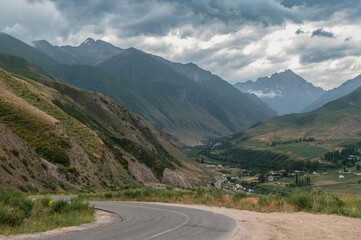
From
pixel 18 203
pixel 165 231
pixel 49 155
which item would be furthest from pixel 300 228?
pixel 49 155

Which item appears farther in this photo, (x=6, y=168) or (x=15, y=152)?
(x=15, y=152)

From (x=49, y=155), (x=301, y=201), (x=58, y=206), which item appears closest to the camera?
(x=58, y=206)

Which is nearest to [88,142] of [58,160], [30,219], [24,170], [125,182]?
[125,182]

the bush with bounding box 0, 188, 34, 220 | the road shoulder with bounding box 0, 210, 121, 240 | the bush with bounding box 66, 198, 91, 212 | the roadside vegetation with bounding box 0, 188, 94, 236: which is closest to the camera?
the road shoulder with bounding box 0, 210, 121, 240

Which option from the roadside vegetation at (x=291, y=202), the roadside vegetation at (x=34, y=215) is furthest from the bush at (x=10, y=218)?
the roadside vegetation at (x=291, y=202)

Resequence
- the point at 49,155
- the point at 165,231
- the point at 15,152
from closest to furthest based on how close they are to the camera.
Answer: the point at 165,231 < the point at 15,152 < the point at 49,155

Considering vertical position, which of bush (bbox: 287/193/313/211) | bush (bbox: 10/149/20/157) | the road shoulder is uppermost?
bush (bbox: 10/149/20/157)

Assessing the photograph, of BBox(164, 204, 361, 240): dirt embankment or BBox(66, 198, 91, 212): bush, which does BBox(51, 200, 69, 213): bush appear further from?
BBox(164, 204, 361, 240): dirt embankment

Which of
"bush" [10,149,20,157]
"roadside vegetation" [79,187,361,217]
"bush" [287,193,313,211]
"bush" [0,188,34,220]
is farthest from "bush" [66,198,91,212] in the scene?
"bush" [10,149,20,157]

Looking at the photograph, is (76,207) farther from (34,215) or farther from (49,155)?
(49,155)

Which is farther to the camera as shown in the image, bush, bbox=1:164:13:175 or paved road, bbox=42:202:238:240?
bush, bbox=1:164:13:175

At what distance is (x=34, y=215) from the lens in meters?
17.8

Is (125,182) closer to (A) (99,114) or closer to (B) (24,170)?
(B) (24,170)

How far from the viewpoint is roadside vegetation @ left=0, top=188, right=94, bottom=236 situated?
14.6 meters
